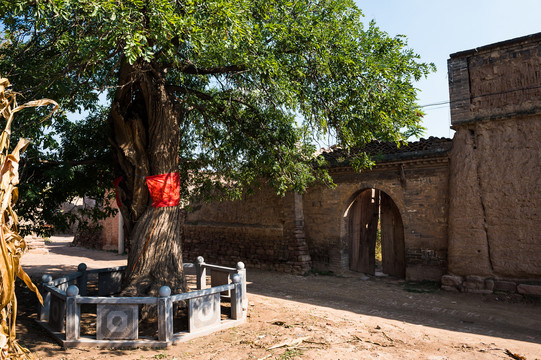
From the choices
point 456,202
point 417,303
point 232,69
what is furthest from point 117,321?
point 456,202

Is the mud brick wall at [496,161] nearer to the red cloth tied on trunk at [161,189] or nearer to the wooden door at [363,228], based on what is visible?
the wooden door at [363,228]

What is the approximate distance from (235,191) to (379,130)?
454cm

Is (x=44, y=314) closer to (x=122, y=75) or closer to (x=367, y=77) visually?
(x=122, y=75)

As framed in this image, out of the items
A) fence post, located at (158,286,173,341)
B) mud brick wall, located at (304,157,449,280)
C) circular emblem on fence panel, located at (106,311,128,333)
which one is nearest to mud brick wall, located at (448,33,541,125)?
mud brick wall, located at (304,157,449,280)

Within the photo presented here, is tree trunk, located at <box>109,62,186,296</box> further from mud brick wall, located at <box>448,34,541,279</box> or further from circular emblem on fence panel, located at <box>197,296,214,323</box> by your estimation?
mud brick wall, located at <box>448,34,541,279</box>

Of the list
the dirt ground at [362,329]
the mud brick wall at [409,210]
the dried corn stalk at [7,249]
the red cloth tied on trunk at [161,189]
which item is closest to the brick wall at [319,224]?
the mud brick wall at [409,210]

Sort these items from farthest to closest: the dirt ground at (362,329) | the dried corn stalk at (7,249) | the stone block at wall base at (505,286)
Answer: the stone block at wall base at (505,286) < the dirt ground at (362,329) < the dried corn stalk at (7,249)

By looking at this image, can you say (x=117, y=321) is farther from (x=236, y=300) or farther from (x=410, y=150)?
(x=410, y=150)

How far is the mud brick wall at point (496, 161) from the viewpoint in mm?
8695

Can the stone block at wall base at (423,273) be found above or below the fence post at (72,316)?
below

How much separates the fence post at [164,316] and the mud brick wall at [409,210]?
744cm

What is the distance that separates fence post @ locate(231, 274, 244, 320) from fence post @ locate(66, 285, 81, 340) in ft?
7.77

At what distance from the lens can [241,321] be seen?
249 inches

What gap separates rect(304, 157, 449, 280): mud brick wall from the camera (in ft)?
33.1
